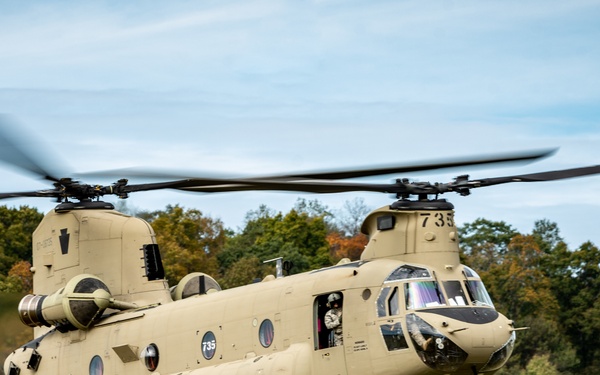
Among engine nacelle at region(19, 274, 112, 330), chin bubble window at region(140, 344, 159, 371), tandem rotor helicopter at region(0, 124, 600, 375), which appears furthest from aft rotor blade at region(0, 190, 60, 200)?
chin bubble window at region(140, 344, 159, 371)

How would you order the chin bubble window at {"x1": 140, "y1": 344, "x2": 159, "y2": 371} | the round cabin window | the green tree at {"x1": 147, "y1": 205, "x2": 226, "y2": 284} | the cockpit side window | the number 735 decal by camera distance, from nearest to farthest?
the cockpit side window → the number 735 decal → the round cabin window → the chin bubble window at {"x1": 140, "y1": 344, "x2": 159, "y2": 371} → the green tree at {"x1": 147, "y1": 205, "x2": 226, "y2": 284}

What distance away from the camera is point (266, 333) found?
2189 centimetres

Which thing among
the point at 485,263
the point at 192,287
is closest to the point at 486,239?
the point at 485,263

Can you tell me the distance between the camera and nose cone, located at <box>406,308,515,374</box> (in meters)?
19.8

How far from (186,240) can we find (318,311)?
160ft

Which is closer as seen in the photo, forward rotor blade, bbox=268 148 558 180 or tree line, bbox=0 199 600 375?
forward rotor blade, bbox=268 148 558 180

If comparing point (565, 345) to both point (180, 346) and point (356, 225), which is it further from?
point (356, 225)

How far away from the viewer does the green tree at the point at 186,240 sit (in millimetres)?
63969

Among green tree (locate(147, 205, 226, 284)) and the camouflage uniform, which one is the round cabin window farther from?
green tree (locate(147, 205, 226, 284))

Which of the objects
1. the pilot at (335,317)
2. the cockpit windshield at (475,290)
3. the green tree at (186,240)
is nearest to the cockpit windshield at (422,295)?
the cockpit windshield at (475,290)

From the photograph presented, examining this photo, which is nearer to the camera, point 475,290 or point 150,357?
point 475,290

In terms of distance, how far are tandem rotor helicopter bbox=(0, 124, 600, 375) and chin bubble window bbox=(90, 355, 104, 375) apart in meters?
0.02

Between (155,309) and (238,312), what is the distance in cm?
295

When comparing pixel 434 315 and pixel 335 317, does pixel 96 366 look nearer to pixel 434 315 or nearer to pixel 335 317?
pixel 335 317
